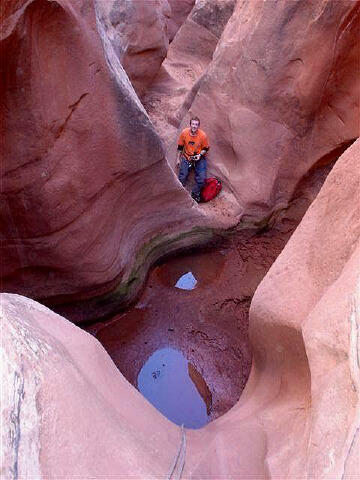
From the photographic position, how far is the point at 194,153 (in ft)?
17.2

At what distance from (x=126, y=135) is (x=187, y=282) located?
1.76 m

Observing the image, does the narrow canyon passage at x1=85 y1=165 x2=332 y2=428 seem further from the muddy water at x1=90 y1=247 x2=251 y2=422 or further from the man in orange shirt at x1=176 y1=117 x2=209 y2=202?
the man in orange shirt at x1=176 y1=117 x2=209 y2=202

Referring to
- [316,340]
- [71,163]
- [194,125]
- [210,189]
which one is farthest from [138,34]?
[316,340]

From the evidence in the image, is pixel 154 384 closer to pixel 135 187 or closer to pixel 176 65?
pixel 135 187

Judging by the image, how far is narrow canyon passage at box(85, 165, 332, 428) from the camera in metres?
4.08

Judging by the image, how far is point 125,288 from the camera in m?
4.42

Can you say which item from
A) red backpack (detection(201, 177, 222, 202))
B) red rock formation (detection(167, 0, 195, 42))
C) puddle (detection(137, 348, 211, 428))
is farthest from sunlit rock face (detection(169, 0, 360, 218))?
red rock formation (detection(167, 0, 195, 42))

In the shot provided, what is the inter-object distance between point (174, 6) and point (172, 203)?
21.2ft

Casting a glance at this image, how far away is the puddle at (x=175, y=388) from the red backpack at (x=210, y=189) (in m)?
1.70

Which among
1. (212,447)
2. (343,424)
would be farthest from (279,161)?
(343,424)

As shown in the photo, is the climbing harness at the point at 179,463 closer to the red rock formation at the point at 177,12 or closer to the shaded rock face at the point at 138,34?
the shaded rock face at the point at 138,34

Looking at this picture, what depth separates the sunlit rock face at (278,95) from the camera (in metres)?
4.43

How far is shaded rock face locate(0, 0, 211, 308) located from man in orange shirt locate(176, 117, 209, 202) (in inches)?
34.4

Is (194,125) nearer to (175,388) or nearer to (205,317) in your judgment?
(205,317)
